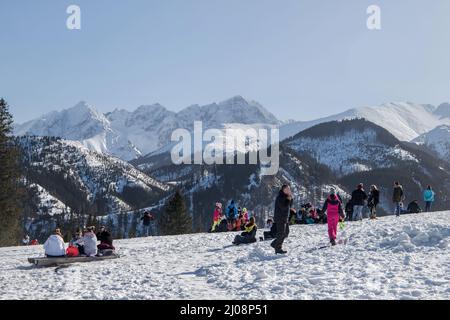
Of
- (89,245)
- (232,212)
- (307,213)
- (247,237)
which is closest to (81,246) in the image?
(89,245)

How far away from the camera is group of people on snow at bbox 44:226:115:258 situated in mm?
21422

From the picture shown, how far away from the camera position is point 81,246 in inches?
901

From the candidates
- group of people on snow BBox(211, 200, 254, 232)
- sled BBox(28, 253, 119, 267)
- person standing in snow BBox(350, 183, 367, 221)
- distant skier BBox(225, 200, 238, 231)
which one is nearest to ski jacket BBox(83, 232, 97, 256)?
sled BBox(28, 253, 119, 267)

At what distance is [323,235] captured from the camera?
82.6 feet

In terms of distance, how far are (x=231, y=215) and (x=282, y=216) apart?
17.2 metres

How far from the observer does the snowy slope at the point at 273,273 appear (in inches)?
497

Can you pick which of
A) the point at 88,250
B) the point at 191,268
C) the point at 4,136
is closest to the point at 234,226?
the point at 88,250

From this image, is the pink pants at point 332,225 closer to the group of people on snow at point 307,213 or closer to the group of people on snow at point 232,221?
the group of people on snow at point 307,213

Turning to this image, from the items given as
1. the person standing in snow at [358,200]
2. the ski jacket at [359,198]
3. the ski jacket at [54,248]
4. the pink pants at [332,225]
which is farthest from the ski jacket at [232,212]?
the ski jacket at [54,248]

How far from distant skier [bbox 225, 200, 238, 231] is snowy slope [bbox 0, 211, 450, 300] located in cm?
1284

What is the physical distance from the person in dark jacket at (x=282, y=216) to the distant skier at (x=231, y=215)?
54.1 ft

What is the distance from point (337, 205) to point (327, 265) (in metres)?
5.47
